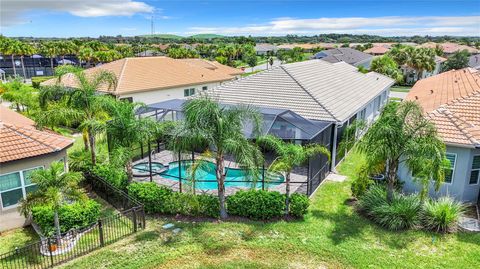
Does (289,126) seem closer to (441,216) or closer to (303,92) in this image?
(303,92)

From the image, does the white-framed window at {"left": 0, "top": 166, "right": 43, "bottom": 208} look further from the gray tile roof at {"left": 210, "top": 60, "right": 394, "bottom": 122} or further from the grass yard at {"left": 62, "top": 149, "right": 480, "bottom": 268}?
the gray tile roof at {"left": 210, "top": 60, "right": 394, "bottom": 122}

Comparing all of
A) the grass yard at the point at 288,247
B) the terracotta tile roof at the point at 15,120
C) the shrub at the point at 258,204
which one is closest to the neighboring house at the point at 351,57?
the shrub at the point at 258,204

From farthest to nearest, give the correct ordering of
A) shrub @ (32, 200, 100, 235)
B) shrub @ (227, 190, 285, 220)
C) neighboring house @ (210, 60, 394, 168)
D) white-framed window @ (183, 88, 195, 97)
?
white-framed window @ (183, 88, 195, 97) → neighboring house @ (210, 60, 394, 168) → shrub @ (227, 190, 285, 220) → shrub @ (32, 200, 100, 235)

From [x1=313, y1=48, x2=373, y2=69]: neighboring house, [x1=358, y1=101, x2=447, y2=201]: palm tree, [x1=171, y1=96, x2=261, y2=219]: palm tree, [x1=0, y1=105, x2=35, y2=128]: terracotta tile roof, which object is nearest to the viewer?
[x1=171, y1=96, x2=261, y2=219]: palm tree

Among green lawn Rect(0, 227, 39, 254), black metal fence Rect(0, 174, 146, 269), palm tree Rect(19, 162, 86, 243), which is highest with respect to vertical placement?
palm tree Rect(19, 162, 86, 243)

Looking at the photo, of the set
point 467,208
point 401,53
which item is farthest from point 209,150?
point 401,53

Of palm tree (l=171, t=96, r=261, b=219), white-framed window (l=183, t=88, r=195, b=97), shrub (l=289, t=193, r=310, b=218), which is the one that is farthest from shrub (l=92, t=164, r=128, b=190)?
white-framed window (l=183, t=88, r=195, b=97)

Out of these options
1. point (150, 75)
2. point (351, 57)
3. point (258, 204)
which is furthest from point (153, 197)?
point (351, 57)
